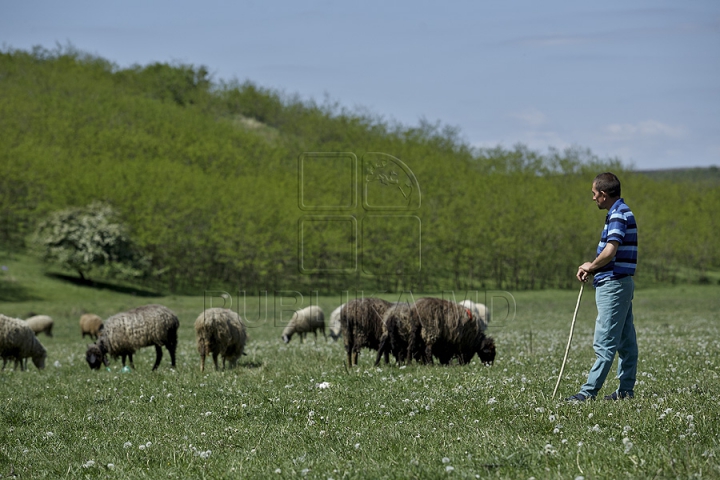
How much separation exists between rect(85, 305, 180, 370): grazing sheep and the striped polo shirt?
1135 centimetres

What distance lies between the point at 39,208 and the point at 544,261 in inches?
2153

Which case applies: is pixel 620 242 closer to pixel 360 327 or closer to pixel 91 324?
pixel 360 327

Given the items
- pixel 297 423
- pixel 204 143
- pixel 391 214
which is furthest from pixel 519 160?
pixel 297 423

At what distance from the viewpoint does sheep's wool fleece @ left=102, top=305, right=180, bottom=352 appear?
16.6 metres

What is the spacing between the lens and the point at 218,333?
15.7m

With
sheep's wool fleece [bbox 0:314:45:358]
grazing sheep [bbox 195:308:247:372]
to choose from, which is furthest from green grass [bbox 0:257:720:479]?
sheep's wool fleece [bbox 0:314:45:358]

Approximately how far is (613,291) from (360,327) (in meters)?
7.53

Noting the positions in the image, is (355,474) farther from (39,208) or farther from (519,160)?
(519,160)

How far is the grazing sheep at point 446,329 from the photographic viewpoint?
1415cm

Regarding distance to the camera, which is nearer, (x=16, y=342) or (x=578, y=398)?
(x=578, y=398)

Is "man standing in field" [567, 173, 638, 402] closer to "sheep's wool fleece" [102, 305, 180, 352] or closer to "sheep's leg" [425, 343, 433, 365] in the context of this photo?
"sheep's leg" [425, 343, 433, 365]

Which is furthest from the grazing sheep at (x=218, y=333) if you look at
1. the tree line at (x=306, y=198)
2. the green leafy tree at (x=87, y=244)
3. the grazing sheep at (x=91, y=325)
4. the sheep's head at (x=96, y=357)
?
the green leafy tree at (x=87, y=244)

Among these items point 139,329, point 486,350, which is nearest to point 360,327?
point 486,350

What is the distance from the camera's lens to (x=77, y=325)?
1535 inches
